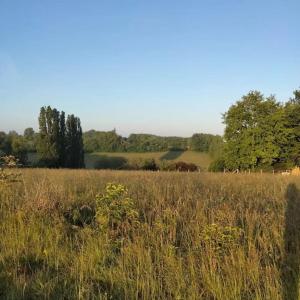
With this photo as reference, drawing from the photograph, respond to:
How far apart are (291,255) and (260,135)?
46.0m

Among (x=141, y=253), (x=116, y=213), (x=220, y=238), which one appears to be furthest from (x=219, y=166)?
(x=141, y=253)

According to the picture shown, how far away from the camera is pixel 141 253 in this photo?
4992mm

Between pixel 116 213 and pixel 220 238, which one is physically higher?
pixel 116 213

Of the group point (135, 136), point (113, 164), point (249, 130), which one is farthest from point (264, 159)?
point (135, 136)

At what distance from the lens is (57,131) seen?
80750 millimetres

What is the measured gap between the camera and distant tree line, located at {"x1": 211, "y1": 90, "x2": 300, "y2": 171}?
160 feet

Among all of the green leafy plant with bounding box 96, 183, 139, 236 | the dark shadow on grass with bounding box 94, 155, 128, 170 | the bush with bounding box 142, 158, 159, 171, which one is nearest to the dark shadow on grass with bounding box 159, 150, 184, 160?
the bush with bounding box 142, 158, 159, 171

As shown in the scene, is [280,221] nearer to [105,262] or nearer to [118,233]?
[118,233]

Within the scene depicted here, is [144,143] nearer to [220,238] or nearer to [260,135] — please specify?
[260,135]

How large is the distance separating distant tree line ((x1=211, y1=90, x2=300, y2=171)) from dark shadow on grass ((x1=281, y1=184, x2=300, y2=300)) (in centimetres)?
4196

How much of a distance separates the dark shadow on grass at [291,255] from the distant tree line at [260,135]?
138 ft

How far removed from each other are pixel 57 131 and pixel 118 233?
7702 cm

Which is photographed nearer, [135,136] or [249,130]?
[249,130]

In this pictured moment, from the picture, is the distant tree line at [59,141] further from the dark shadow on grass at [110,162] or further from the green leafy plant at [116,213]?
the green leafy plant at [116,213]
